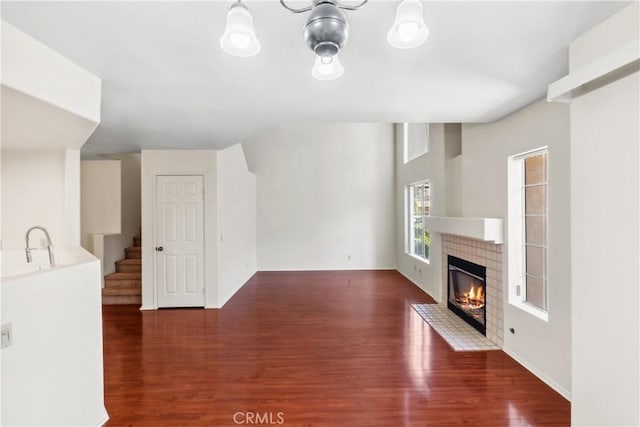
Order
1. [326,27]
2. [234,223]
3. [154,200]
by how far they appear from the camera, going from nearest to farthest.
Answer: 1. [326,27]
2. [154,200]
3. [234,223]

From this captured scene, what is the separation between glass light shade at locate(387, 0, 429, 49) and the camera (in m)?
0.96

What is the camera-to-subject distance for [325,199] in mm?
7098

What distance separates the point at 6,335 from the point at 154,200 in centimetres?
310

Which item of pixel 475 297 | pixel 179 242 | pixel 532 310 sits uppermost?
pixel 179 242

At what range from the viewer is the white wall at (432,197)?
439 cm

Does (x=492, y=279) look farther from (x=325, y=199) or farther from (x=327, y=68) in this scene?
(x=325, y=199)

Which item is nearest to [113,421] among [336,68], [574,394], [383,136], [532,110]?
[336,68]

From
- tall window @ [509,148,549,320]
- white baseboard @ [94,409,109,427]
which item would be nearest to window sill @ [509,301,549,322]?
tall window @ [509,148,549,320]

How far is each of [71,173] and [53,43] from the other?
5.17 feet

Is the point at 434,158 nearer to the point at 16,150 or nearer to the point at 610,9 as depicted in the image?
the point at 610,9

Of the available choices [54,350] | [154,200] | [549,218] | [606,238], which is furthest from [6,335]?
[549,218]

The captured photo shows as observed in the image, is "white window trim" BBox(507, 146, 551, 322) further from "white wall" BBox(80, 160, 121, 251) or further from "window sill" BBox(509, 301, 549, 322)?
"white wall" BBox(80, 160, 121, 251)

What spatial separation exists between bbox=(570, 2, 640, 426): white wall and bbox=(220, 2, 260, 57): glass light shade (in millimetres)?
1669

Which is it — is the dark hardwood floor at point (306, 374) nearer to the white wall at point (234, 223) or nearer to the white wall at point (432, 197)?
the white wall at point (234, 223)
